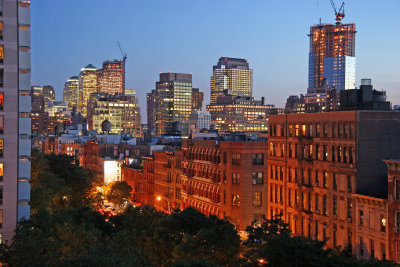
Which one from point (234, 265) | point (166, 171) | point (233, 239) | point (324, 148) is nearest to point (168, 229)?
point (233, 239)

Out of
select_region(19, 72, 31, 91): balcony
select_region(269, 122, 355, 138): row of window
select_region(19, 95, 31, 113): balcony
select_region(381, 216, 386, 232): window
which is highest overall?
select_region(19, 72, 31, 91): balcony

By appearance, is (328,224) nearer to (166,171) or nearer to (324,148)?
(324,148)

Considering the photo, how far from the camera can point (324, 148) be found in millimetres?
78000

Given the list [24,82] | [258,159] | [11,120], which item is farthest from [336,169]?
[11,120]

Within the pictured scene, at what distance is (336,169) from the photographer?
244 feet

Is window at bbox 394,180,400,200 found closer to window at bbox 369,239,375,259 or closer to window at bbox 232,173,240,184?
window at bbox 369,239,375,259

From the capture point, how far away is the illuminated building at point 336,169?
7094cm

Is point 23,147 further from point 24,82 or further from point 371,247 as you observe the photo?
point 371,247

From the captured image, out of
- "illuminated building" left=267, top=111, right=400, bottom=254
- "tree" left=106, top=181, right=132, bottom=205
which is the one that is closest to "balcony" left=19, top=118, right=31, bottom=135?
"illuminated building" left=267, top=111, right=400, bottom=254

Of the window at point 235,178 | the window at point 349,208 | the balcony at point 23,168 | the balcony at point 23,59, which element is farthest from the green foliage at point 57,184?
the window at point 349,208

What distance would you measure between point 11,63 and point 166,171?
238 feet

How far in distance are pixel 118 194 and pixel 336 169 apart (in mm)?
66454

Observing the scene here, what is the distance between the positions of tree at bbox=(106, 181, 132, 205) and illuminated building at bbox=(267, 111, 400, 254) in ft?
170

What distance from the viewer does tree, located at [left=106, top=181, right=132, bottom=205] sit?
132 meters
